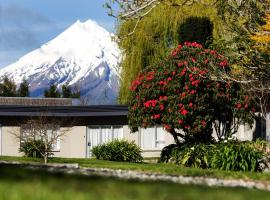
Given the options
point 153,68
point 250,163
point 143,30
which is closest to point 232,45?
point 153,68

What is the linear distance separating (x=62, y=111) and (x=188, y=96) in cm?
1174

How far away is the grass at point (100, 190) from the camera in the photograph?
263 cm

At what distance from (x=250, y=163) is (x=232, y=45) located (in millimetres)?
10707

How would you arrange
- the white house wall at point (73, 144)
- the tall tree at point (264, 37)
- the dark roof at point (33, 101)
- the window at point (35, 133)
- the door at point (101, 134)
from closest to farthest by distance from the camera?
the tall tree at point (264, 37) → the window at point (35, 133) → the white house wall at point (73, 144) → the door at point (101, 134) → the dark roof at point (33, 101)

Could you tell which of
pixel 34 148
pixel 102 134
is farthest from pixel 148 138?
pixel 34 148

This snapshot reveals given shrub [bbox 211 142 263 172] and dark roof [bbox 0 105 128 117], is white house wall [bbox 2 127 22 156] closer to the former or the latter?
dark roof [bbox 0 105 128 117]

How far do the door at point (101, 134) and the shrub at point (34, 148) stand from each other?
5.37 meters

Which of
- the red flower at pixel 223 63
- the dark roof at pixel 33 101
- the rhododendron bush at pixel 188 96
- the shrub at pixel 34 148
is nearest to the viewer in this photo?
the rhododendron bush at pixel 188 96

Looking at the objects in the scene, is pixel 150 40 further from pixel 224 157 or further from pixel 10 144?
pixel 224 157

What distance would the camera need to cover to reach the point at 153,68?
26594 millimetres

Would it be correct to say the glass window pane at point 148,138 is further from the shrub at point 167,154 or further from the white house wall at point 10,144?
the shrub at point 167,154

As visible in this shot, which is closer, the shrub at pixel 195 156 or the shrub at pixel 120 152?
the shrub at pixel 195 156

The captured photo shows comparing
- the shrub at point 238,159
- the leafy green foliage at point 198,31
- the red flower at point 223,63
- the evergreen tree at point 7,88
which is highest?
the evergreen tree at point 7,88

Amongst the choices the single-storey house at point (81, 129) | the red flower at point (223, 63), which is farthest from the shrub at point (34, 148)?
the red flower at point (223, 63)
